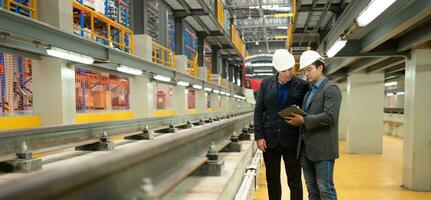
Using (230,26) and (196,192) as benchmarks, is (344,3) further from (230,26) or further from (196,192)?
(230,26)

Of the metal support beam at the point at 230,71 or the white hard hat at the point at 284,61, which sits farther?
the metal support beam at the point at 230,71

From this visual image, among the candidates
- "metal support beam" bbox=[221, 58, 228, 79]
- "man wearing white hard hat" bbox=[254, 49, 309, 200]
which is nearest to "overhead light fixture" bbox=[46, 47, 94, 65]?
"man wearing white hard hat" bbox=[254, 49, 309, 200]

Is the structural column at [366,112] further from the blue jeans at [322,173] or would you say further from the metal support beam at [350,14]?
the blue jeans at [322,173]

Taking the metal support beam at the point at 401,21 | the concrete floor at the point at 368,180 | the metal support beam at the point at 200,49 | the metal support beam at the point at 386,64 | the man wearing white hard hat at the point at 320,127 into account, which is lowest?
the concrete floor at the point at 368,180

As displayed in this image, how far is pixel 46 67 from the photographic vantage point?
5926mm

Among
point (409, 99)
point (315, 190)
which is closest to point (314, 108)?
point (315, 190)

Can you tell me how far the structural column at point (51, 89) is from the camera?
5922 millimetres

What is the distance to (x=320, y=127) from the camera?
276 centimetres

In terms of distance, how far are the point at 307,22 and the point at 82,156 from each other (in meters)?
7.63

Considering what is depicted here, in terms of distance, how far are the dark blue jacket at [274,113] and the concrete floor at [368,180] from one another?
2149mm

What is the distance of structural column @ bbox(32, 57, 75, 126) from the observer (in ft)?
19.4

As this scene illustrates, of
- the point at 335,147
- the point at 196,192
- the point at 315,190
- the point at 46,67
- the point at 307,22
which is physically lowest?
the point at 315,190

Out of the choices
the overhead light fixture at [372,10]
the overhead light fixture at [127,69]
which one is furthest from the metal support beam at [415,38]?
the overhead light fixture at [127,69]

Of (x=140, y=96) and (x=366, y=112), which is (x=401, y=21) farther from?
(x=140, y=96)
